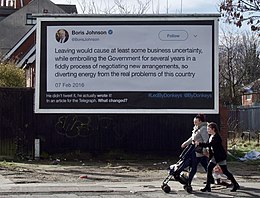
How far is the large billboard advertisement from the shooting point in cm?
2108

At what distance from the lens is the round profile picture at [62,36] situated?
21.3m

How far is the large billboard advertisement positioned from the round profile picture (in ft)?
0.12

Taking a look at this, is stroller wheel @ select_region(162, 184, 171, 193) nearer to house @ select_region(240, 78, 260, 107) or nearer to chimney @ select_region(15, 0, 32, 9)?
house @ select_region(240, 78, 260, 107)

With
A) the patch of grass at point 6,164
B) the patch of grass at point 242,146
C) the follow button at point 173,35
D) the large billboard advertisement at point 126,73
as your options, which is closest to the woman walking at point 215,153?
the large billboard advertisement at point 126,73

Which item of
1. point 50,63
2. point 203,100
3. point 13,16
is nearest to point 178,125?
point 203,100

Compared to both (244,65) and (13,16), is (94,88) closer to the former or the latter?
(13,16)

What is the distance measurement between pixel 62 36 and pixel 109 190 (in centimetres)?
891

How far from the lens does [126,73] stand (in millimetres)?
21094

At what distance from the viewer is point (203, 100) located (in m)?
21.2

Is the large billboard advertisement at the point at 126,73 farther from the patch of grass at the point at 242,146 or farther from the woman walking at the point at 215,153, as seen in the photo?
the woman walking at the point at 215,153

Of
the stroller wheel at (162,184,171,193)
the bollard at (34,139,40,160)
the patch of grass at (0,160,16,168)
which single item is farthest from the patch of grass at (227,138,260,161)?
the stroller wheel at (162,184,171,193)

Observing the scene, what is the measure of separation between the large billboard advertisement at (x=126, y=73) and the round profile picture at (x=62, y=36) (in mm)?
36

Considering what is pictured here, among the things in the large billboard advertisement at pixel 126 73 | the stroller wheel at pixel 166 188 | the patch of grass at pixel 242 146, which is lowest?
the stroller wheel at pixel 166 188

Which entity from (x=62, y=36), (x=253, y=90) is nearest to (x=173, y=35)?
(x=62, y=36)
